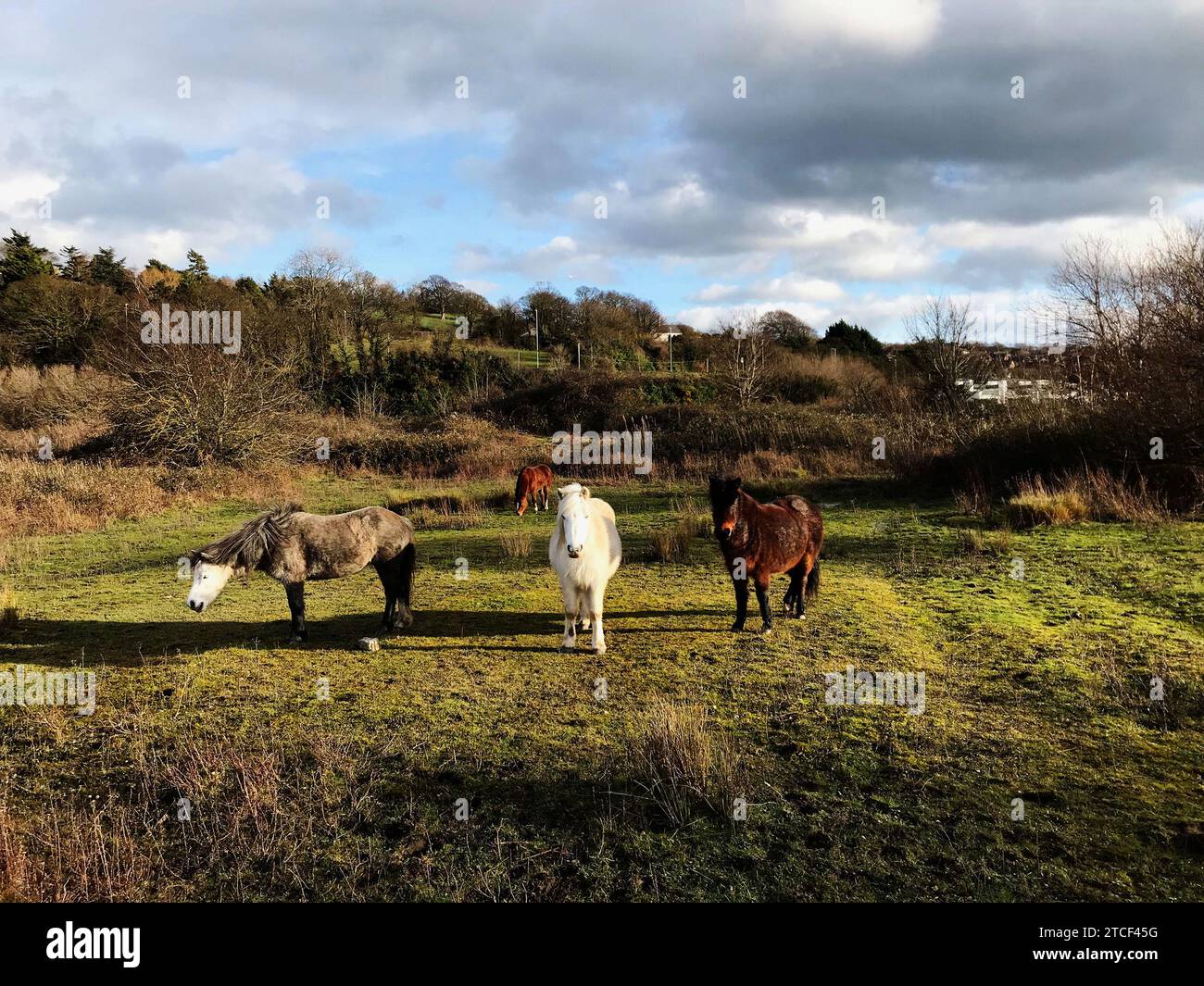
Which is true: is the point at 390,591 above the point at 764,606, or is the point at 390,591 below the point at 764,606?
above

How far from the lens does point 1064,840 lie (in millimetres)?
3850

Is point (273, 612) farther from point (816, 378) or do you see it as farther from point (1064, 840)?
point (816, 378)

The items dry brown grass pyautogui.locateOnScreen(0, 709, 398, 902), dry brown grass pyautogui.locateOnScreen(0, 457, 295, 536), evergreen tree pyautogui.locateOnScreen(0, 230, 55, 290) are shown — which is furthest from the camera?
evergreen tree pyautogui.locateOnScreen(0, 230, 55, 290)

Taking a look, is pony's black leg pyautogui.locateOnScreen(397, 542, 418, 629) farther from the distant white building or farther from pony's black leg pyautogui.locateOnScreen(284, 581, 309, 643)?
the distant white building

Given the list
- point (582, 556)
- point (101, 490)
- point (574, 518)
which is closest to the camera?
point (574, 518)

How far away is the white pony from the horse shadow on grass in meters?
0.62

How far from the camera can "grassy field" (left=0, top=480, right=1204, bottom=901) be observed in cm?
373

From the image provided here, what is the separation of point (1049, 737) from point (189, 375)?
2494 cm

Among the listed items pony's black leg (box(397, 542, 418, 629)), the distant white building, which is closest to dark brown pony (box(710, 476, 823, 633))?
pony's black leg (box(397, 542, 418, 629))

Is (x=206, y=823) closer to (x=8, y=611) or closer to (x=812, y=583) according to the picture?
(x=8, y=611)

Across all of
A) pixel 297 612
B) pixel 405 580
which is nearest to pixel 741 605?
pixel 405 580

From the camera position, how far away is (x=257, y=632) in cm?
794

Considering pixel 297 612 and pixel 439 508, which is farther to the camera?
pixel 439 508

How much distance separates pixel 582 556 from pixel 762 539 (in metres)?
1.95
